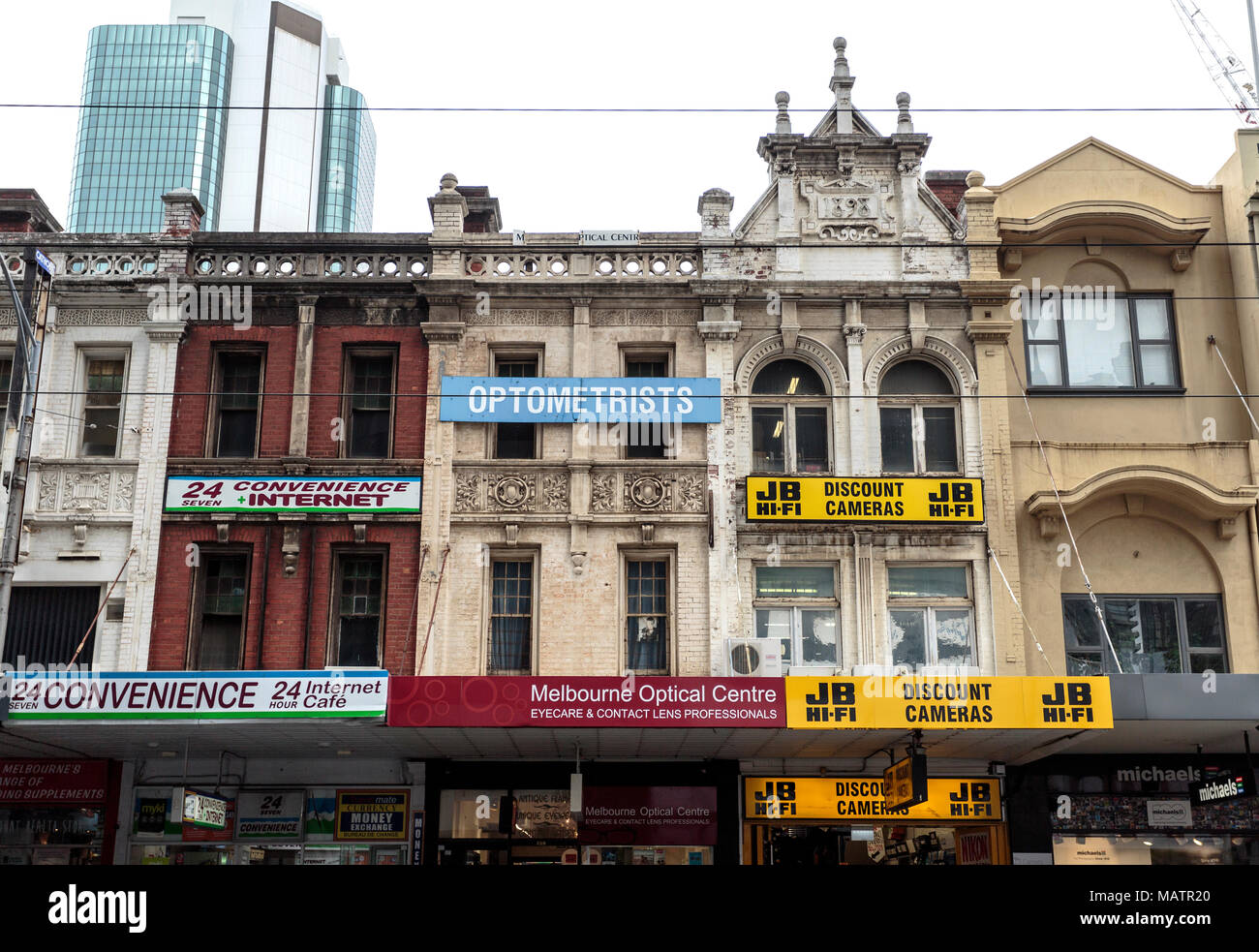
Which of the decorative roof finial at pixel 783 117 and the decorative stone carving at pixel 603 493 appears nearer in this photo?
the decorative stone carving at pixel 603 493

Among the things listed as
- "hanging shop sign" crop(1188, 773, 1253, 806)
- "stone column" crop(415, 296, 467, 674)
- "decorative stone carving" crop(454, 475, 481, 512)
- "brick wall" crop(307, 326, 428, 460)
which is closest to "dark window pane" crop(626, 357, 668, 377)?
"stone column" crop(415, 296, 467, 674)

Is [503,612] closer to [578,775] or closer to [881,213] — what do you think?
[578,775]

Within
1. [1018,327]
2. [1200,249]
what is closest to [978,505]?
[1018,327]

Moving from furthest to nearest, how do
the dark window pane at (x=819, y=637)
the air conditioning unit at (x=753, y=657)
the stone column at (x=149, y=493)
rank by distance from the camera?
the dark window pane at (x=819, y=637) < the stone column at (x=149, y=493) < the air conditioning unit at (x=753, y=657)

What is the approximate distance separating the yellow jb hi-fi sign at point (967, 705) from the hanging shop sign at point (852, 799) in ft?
10.1

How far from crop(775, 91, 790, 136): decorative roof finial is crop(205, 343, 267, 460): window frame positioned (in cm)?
1002

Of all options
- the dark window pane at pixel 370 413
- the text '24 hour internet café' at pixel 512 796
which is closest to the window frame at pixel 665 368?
the dark window pane at pixel 370 413

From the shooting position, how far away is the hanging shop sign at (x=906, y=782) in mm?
16750

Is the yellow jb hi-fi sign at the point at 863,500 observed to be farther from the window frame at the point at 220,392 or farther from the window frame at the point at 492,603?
the window frame at the point at 220,392

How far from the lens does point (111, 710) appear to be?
1705 cm

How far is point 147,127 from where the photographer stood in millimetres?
149500

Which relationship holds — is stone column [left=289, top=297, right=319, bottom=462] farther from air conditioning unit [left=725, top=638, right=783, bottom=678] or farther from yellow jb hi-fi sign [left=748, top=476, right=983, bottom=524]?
air conditioning unit [left=725, top=638, right=783, bottom=678]

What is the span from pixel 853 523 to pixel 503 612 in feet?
19.8

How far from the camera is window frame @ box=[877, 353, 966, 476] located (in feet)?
68.9
